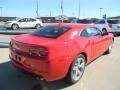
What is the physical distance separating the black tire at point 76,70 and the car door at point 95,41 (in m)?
0.76

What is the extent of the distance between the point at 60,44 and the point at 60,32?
0.82 metres

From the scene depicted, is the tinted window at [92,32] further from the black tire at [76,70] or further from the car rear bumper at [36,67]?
the car rear bumper at [36,67]

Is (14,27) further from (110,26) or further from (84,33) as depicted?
(84,33)

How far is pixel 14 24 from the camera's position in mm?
24312

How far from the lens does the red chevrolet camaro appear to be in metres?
4.74

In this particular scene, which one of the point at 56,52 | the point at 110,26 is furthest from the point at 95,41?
the point at 110,26

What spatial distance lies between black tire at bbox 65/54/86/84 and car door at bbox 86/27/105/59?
0.76 meters

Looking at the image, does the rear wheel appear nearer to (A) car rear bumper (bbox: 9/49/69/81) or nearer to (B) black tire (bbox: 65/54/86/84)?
(B) black tire (bbox: 65/54/86/84)

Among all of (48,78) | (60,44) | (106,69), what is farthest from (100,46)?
(48,78)

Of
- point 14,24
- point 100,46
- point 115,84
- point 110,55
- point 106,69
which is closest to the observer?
point 115,84

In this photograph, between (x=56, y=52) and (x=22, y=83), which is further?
(x=22, y=83)

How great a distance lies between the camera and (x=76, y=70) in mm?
5582

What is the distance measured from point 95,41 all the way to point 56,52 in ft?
7.32

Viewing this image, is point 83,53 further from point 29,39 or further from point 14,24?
point 14,24
